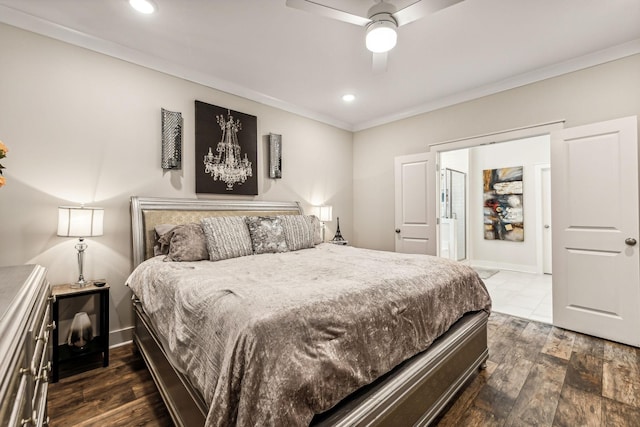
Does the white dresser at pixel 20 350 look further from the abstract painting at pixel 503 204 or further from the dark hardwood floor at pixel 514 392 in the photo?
the abstract painting at pixel 503 204

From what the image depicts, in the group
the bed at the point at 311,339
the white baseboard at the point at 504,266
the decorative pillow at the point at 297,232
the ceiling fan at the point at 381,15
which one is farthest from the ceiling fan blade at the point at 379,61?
the white baseboard at the point at 504,266

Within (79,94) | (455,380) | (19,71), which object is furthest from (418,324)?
(19,71)

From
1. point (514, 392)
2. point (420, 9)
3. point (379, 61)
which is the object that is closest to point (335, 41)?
point (379, 61)

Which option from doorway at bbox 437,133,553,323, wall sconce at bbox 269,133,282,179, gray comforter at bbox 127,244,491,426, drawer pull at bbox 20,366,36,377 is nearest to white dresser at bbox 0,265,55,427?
drawer pull at bbox 20,366,36,377

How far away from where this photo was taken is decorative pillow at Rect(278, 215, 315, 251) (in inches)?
121

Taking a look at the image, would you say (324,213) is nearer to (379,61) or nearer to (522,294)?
(379,61)

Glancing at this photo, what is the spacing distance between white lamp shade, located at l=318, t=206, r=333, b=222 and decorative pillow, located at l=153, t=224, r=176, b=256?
7.01ft

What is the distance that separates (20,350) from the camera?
2.77 ft

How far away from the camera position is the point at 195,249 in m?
2.42

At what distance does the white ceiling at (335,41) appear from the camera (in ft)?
7.20

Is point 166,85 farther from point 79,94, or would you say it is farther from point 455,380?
point 455,380

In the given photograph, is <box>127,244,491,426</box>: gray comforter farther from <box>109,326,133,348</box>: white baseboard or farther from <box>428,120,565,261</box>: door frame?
<box>428,120,565,261</box>: door frame

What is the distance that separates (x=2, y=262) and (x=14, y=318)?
76.1 inches

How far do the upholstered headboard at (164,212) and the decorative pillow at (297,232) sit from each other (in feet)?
1.94
